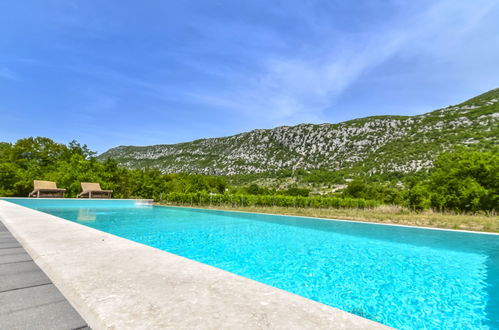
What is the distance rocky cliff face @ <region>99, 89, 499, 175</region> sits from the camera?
1693 inches

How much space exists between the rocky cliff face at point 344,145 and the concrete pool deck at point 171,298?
1654 inches

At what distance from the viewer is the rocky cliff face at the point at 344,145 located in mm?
43000

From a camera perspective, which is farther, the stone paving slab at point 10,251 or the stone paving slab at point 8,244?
the stone paving slab at point 8,244

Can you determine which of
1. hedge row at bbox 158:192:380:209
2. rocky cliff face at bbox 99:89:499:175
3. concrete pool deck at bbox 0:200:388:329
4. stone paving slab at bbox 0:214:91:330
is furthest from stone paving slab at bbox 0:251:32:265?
rocky cliff face at bbox 99:89:499:175

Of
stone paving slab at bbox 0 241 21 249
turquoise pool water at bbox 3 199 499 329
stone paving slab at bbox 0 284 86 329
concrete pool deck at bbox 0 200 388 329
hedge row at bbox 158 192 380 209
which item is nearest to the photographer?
concrete pool deck at bbox 0 200 388 329

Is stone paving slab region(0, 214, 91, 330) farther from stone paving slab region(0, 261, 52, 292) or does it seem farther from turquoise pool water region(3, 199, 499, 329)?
turquoise pool water region(3, 199, 499, 329)


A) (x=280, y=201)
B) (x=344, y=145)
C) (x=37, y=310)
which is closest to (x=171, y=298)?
(x=37, y=310)

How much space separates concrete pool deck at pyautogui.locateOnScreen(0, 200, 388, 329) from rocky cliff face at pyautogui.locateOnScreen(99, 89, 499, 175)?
42010mm

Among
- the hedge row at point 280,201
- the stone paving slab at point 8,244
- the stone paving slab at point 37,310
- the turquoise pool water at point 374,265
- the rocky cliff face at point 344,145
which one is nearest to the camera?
the stone paving slab at point 37,310

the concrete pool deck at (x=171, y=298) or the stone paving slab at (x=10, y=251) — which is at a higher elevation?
the concrete pool deck at (x=171, y=298)

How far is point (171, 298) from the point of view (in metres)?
1.64

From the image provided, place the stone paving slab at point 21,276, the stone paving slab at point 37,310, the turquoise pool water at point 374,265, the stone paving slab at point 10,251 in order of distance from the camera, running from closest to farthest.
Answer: the stone paving slab at point 37,310
the stone paving slab at point 21,276
the stone paving slab at point 10,251
the turquoise pool water at point 374,265

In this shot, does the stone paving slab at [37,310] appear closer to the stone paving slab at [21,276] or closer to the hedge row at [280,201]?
the stone paving slab at [21,276]

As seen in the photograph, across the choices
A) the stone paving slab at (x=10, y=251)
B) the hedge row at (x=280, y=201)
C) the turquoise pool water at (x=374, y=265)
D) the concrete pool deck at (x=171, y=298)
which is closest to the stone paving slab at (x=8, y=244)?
the stone paving slab at (x=10, y=251)
